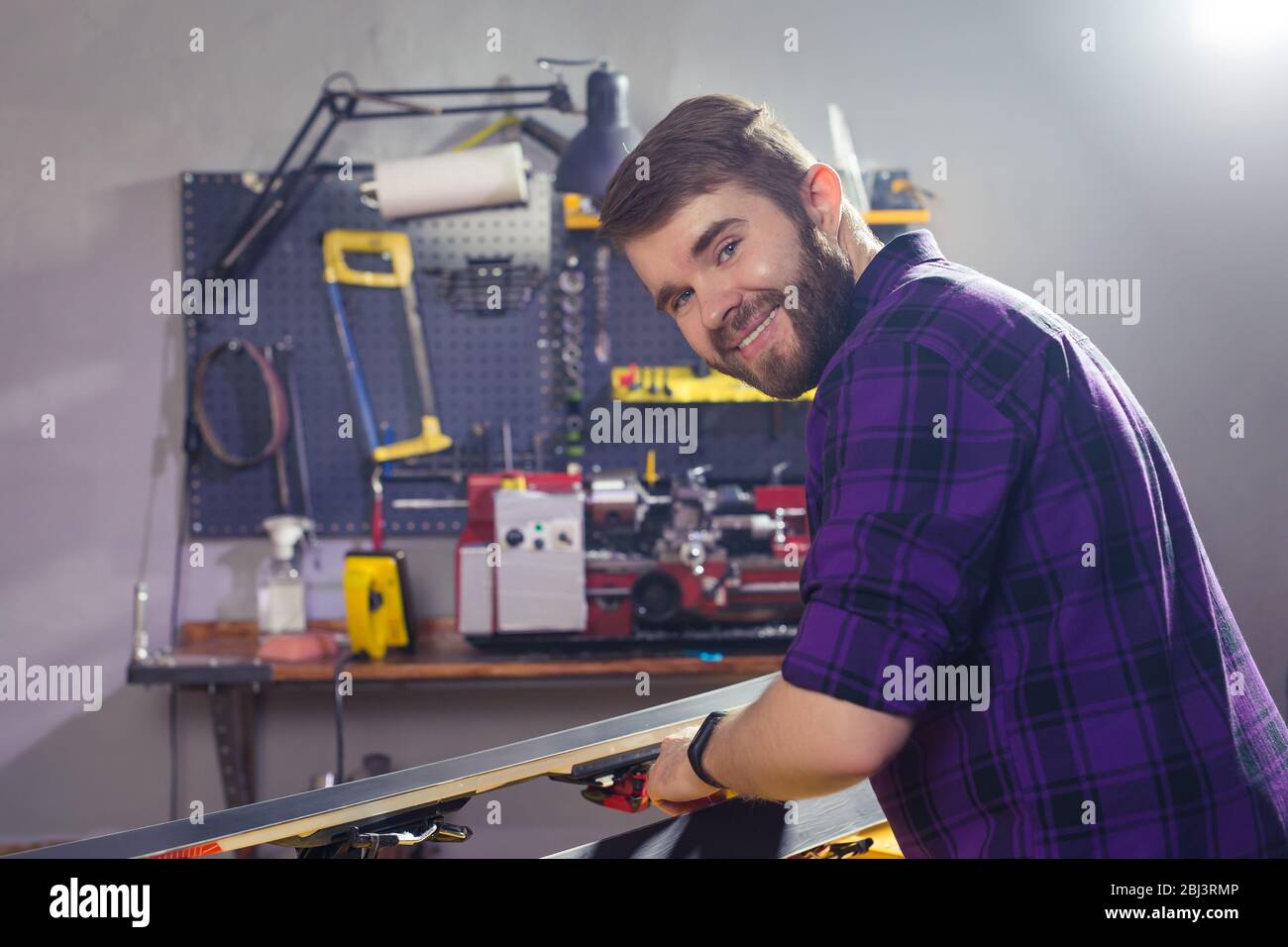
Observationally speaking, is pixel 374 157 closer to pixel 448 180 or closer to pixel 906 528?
pixel 448 180

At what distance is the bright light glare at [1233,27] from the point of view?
10.0 ft

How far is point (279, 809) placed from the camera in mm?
958

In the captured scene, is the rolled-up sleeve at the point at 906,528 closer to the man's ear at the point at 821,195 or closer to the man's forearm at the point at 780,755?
the man's forearm at the point at 780,755

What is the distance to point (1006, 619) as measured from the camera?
2.67 feet

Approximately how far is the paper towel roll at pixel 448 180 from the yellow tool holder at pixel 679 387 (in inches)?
22.5

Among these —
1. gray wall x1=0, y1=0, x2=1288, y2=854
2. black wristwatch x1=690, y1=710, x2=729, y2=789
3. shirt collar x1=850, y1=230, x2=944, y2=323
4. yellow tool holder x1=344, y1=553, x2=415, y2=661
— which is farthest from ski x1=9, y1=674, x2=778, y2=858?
gray wall x1=0, y1=0, x2=1288, y2=854

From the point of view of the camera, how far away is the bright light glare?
306 centimetres

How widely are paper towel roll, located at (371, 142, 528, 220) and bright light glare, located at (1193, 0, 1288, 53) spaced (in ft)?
6.63

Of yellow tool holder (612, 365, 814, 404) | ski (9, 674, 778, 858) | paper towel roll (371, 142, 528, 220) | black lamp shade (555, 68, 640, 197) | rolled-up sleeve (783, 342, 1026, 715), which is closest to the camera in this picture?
rolled-up sleeve (783, 342, 1026, 715)

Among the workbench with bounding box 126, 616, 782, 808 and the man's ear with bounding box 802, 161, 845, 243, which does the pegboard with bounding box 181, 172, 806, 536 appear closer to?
the workbench with bounding box 126, 616, 782, 808

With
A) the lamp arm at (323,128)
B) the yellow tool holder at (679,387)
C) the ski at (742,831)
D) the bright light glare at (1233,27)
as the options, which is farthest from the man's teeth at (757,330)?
the bright light glare at (1233,27)

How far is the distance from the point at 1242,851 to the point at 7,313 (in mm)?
3219
